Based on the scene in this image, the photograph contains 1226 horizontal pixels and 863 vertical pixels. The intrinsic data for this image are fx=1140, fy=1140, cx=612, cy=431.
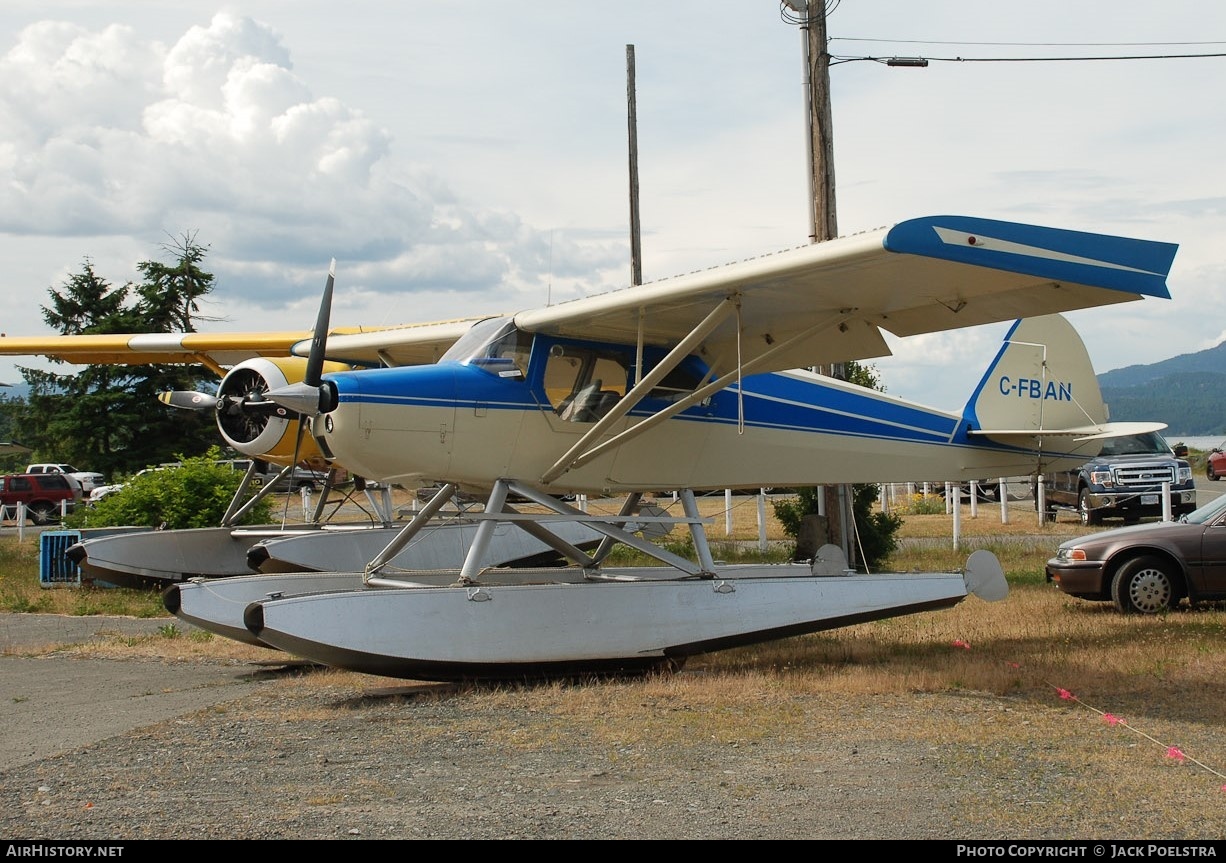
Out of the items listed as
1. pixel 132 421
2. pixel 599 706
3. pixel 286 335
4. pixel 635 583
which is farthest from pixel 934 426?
pixel 132 421

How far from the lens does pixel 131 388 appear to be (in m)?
37.3

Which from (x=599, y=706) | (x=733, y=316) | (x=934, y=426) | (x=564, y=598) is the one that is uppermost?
(x=733, y=316)

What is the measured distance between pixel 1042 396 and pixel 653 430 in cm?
508

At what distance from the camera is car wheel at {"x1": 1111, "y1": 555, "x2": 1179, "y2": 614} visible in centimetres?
1093

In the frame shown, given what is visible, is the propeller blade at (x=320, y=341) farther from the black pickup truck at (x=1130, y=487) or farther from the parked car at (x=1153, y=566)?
Answer: the black pickup truck at (x=1130, y=487)

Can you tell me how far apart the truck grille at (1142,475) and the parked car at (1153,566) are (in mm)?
12377

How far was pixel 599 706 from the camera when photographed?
7.56 meters

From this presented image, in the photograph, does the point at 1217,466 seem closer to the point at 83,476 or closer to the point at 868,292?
the point at 868,292

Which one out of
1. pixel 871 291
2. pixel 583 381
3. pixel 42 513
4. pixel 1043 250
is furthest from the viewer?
pixel 42 513

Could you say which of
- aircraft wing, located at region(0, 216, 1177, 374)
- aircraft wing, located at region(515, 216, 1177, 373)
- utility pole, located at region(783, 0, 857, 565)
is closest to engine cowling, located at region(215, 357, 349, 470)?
aircraft wing, located at region(0, 216, 1177, 374)

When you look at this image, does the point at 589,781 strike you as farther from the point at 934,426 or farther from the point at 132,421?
the point at 132,421

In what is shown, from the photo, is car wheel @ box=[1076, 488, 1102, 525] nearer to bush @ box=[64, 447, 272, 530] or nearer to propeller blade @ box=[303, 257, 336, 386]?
bush @ box=[64, 447, 272, 530]

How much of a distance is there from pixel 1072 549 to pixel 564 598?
5.69 metres

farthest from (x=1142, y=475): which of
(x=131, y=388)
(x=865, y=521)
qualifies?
(x=131, y=388)
